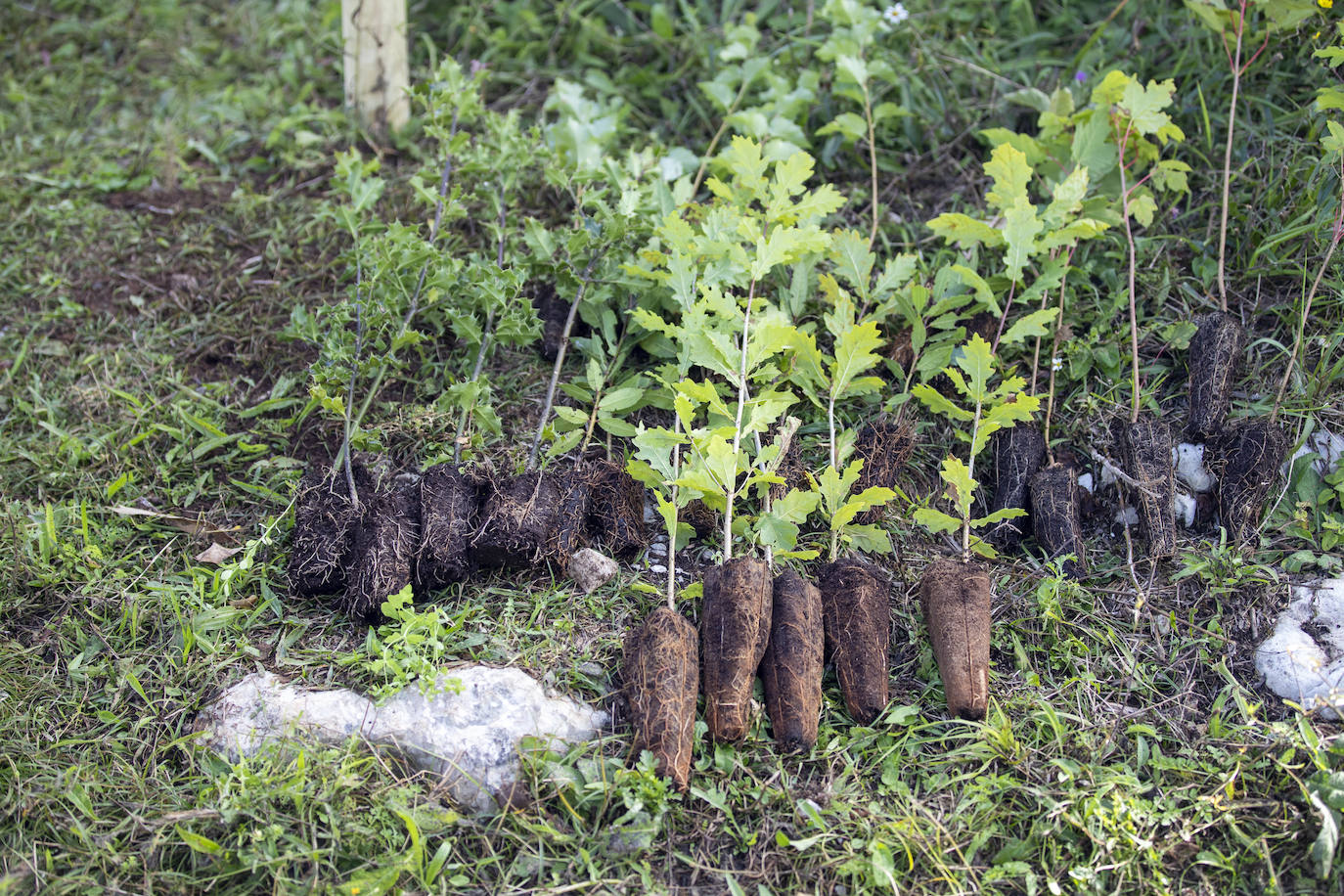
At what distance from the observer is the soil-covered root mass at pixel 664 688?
94.7 inches

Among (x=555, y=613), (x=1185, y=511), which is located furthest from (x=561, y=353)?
(x=1185, y=511)

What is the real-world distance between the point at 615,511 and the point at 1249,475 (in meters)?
1.93

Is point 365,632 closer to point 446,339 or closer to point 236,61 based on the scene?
point 446,339

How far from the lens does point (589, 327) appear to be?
11.9 ft

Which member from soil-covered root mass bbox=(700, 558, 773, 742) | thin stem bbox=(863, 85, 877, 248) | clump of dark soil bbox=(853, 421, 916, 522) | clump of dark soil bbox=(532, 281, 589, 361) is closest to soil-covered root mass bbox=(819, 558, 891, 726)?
soil-covered root mass bbox=(700, 558, 773, 742)

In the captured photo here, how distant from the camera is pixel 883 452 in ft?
10.3

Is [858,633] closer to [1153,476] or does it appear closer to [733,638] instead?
[733,638]

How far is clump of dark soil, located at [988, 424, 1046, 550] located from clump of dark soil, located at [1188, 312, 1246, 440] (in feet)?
1.60

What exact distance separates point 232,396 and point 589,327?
133 centimetres

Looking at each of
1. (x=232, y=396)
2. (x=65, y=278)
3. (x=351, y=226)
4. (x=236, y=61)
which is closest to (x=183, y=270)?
(x=65, y=278)

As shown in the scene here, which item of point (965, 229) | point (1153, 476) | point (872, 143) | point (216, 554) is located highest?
→ point (872, 143)

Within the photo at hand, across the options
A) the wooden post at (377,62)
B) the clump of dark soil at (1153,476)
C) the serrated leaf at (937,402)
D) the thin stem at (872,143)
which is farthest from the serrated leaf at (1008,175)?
the wooden post at (377,62)

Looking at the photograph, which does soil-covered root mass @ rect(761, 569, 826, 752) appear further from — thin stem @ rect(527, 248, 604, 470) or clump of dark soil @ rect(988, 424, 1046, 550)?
thin stem @ rect(527, 248, 604, 470)

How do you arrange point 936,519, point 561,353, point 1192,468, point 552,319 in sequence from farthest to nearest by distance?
point 552,319 < point 561,353 < point 1192,468 < point 936,519
